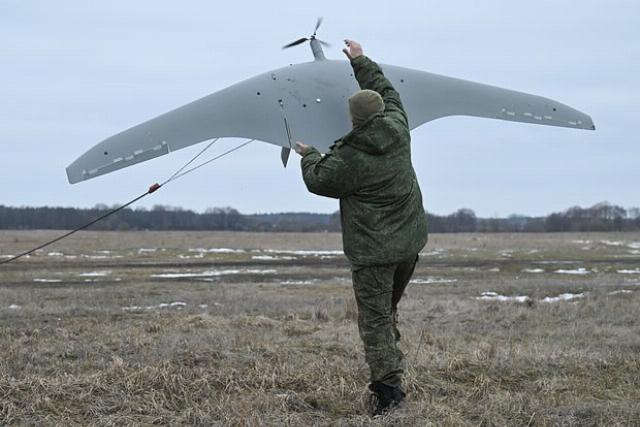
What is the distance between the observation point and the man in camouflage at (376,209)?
4.75 meters

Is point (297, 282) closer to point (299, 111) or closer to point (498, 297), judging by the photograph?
point (498, 297)

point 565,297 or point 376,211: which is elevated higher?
point 376,211

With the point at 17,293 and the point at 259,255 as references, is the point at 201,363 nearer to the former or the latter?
the point at 17,293

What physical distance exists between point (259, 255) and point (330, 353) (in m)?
32.6

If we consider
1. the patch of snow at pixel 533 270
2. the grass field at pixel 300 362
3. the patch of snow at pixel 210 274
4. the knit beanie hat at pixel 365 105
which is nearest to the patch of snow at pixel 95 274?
the patch of snow at pixel 210 274

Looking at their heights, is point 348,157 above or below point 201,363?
above

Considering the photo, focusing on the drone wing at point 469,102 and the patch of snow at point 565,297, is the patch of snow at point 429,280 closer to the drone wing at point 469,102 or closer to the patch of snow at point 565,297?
the patch of snow at point 565,297

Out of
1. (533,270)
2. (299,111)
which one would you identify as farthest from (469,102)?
(533,270)

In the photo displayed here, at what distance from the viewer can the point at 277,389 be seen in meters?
5.74

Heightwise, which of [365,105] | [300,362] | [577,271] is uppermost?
[365,105]

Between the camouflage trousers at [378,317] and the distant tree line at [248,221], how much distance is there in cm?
9629

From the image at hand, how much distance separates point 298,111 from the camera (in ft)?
18.1

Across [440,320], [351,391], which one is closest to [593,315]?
[440,320]

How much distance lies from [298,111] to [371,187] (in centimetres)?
112
